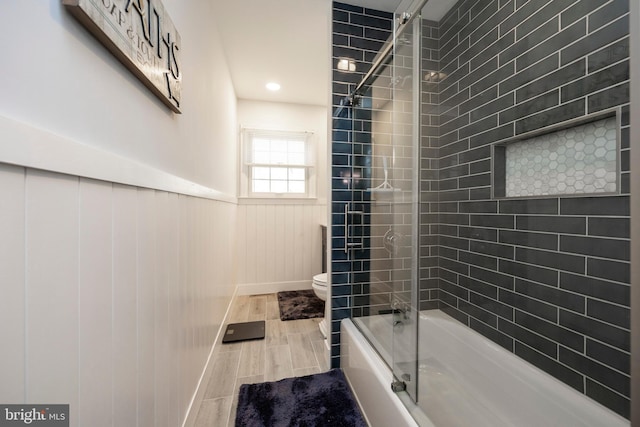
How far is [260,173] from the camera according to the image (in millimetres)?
3230

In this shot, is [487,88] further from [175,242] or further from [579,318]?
[175,242]

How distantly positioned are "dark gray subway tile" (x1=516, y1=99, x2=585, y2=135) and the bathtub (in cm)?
123

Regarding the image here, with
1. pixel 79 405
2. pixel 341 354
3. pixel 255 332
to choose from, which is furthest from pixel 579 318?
pixel 255 332

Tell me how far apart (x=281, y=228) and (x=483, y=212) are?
2264mm

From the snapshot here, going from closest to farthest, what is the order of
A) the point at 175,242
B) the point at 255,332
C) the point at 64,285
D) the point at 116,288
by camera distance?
the point at 64,285
the point at 116,288
the point at 175,242
the point at 255,332

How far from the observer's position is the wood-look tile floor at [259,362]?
1.40m

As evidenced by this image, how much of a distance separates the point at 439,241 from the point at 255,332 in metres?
1.72

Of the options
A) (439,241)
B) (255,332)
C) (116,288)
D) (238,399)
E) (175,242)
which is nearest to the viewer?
(116,288)

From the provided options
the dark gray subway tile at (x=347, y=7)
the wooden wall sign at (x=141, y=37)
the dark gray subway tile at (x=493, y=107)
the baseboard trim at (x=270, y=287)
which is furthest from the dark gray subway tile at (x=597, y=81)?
the baseboard trim at (x=270, y=287)

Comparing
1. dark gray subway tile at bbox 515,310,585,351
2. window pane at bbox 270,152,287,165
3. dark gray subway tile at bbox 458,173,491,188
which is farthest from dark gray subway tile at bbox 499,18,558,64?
window pane at bbox 270,152,287,165

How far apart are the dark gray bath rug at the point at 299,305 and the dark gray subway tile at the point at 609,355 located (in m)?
1.93

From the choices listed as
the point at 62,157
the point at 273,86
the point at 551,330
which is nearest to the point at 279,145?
the point at 273,86

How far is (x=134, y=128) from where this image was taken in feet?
2.48

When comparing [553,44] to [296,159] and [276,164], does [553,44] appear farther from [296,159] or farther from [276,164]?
[276,164]
